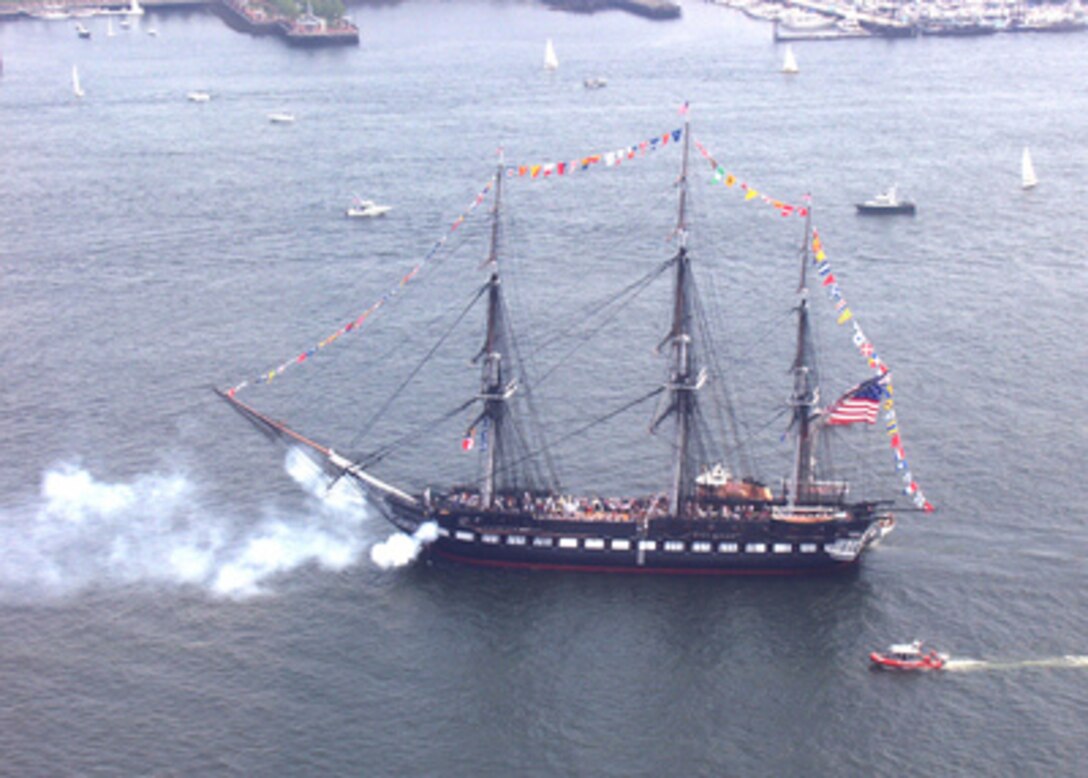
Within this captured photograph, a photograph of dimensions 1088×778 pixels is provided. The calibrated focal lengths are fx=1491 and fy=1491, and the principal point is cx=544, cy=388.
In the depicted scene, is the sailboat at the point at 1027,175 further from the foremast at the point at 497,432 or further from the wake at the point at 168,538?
the wake at the point at 168,538

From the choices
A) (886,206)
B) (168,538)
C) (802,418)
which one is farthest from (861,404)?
(886,206)

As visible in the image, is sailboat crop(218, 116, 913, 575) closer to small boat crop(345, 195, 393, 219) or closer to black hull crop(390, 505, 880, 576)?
black hull crop(390, 505, 880, 576)

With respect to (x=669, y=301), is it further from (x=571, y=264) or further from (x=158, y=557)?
(x=158, y=557)

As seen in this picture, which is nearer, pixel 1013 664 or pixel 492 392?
pixel 1013 664

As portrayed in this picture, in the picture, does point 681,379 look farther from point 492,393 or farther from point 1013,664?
point 1013,664

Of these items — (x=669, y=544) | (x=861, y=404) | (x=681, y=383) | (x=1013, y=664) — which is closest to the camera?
(x=1013, y=664)

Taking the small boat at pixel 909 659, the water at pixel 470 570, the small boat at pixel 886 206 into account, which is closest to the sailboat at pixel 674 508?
the water at pixel 470 570
